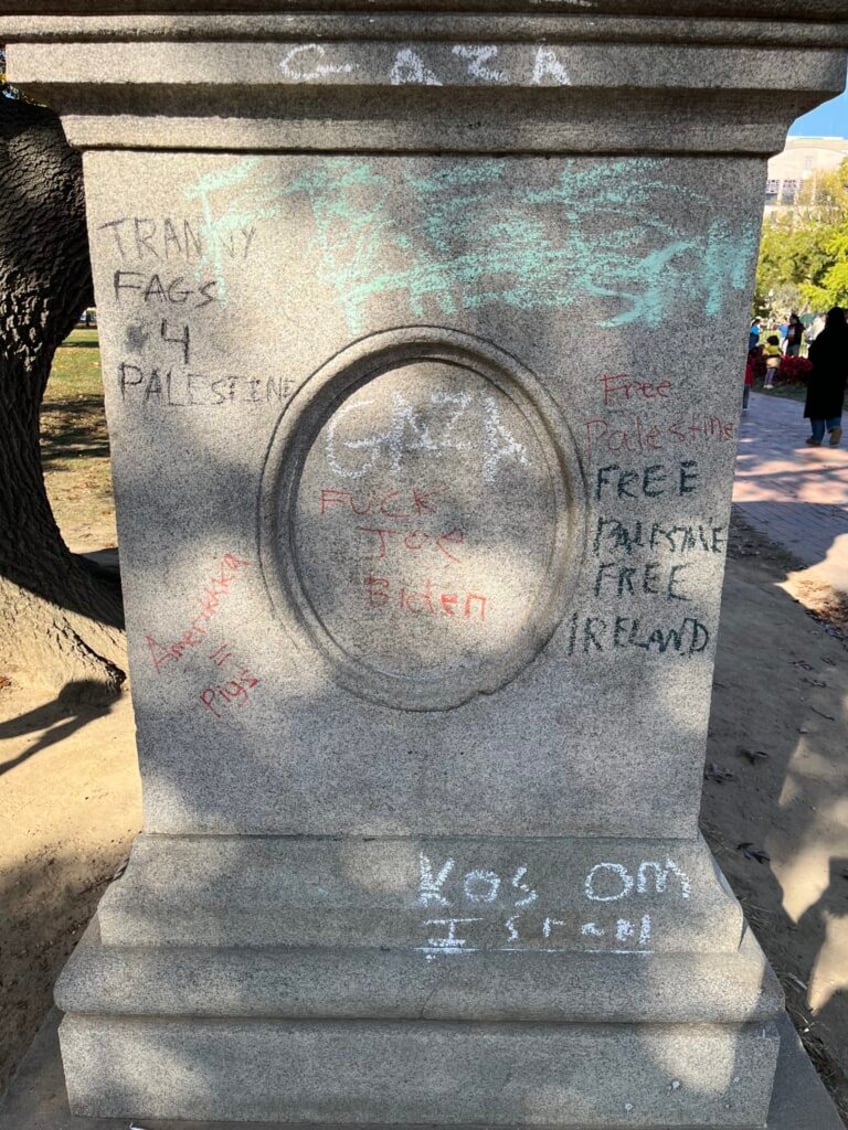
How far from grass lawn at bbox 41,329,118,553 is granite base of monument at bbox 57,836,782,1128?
5161mm

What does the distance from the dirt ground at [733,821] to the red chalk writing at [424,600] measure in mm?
1735

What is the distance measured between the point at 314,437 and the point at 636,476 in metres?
0.71

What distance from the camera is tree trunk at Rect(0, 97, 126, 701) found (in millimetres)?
3848

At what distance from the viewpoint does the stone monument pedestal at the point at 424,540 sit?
1594mm

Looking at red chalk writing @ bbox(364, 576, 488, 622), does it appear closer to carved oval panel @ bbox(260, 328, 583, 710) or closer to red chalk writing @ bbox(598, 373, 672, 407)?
carved oval panel @ bbox(260, 328, 583, 710)

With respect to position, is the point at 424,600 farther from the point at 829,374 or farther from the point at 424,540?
the point at 829,374

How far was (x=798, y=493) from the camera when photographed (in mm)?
10031

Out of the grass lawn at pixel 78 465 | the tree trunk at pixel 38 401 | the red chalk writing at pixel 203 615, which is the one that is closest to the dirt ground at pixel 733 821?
the tree trunk at pixel 38 401

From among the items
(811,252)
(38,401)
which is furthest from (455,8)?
(811,252)

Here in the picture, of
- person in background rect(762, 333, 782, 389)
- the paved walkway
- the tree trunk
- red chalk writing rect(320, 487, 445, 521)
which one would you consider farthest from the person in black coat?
red chalk writing rect(320, 487, 445, 521)

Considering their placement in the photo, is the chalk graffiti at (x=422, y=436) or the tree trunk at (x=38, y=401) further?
the tree trunk at (x=38, y=401)

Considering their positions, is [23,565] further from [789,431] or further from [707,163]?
[789,431]

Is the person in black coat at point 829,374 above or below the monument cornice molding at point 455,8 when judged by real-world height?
below

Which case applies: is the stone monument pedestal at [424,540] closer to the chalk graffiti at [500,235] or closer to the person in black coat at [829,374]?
the chalk graffiti at [500,235]
